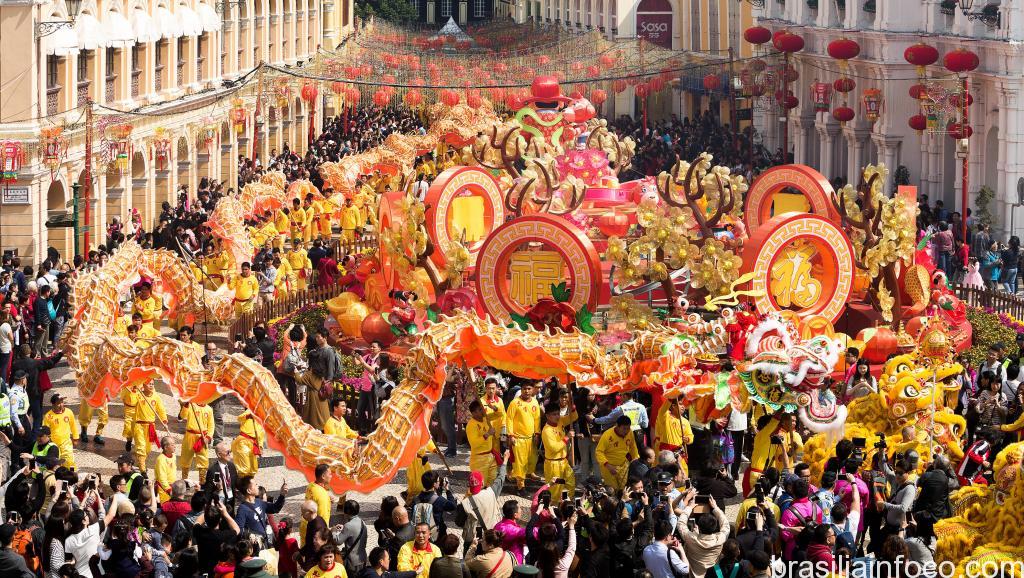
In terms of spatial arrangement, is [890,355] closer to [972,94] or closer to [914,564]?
[914,564]

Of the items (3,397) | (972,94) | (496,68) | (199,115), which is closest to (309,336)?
(3,397)

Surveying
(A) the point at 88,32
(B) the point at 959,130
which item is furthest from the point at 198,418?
(A) the point at 88,32

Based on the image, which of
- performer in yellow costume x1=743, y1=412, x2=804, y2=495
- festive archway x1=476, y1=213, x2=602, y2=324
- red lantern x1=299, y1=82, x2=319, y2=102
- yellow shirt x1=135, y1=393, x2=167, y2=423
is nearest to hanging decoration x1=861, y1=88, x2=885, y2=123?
red lantern x1=299, y1=82, x2=319, y2=102

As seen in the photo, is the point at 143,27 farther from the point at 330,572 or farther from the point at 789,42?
the point at 330,572

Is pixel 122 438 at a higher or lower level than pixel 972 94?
lower

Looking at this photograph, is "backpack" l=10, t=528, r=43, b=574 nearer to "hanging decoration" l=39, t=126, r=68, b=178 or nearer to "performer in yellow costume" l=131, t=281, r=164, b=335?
"performer in yellow costume" l=131, t=281, r=164, b=335

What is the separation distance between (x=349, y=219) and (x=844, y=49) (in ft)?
41.0

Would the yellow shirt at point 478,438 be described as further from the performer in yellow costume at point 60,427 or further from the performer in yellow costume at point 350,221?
the performer in yellow costume at point 350,221

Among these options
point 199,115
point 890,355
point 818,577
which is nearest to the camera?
point 818,577

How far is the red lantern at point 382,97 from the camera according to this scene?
51.6 m

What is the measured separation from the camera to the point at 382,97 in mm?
51750

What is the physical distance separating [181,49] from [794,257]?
2855cm

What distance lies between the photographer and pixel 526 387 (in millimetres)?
22578

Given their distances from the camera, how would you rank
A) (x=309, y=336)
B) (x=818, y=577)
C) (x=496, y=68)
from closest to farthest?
(x=818, y=577) < (x=309, y=336) < (x=496, y=68)
